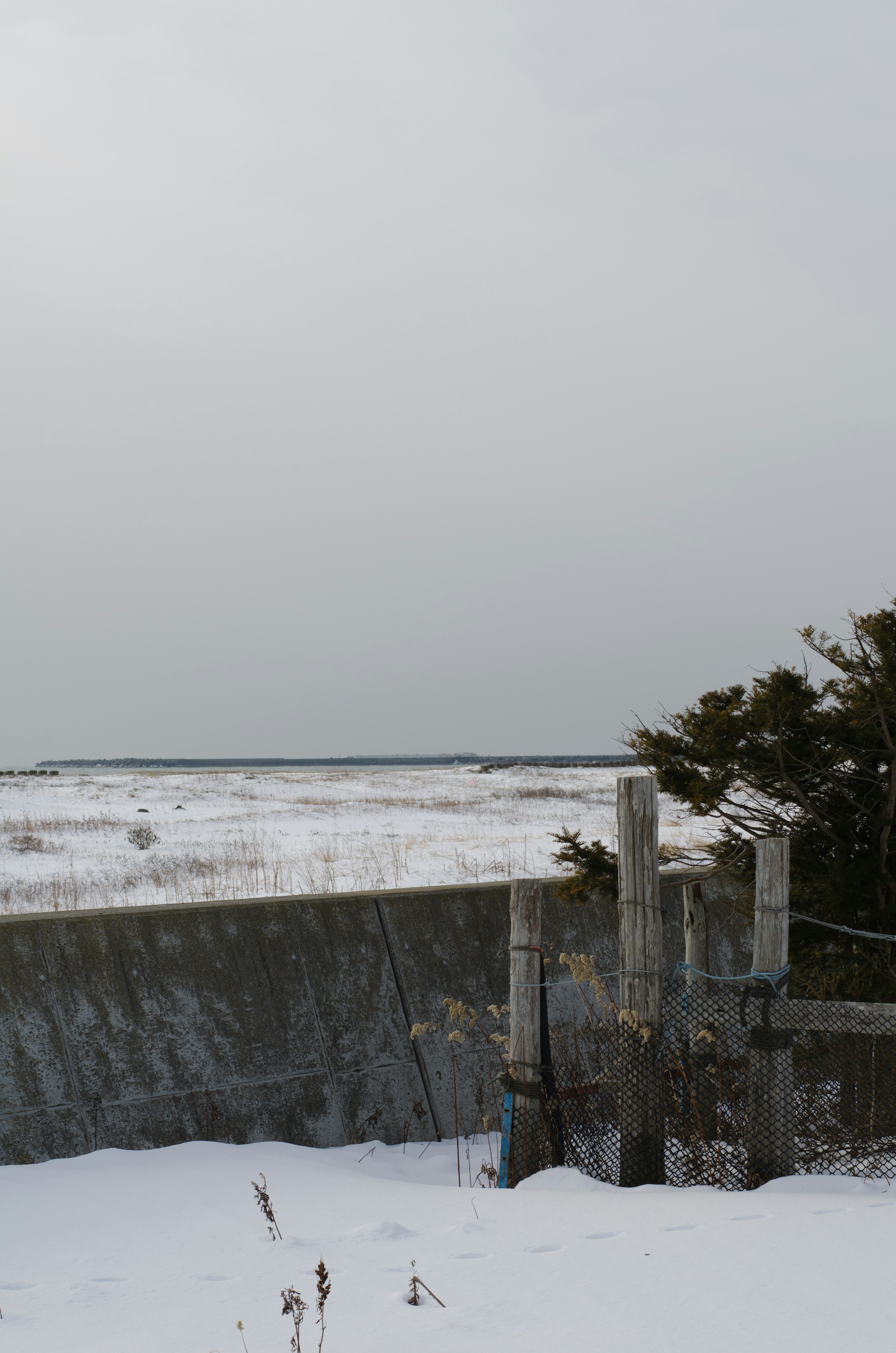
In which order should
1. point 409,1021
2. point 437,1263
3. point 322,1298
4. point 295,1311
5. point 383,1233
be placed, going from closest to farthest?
point 322,1298
point 295,1311
point 437,1263
point 383,1233
point 409,1021

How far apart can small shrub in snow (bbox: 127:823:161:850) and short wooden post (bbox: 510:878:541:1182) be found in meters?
12.7

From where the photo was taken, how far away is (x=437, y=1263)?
4.06 m

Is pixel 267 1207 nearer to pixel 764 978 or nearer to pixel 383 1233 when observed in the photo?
pixel 383 1233

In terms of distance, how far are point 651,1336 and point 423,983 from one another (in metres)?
3.99

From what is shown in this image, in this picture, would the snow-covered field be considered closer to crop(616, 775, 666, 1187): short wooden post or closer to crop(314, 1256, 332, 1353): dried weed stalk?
crop(616, 775, 666, 1187): short wooden post

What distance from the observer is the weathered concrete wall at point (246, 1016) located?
5.89 metres

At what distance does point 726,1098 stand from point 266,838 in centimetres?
1447

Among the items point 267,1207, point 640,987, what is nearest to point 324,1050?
point 267,1207

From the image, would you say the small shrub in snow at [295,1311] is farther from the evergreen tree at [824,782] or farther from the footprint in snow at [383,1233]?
the evergreen tree at [824,782]

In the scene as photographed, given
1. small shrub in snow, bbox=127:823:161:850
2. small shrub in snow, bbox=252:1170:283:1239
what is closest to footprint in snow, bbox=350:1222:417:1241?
small shrub in snow, bbox=252:1170:283:1239

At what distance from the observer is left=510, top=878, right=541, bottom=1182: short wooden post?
5652 millimetres

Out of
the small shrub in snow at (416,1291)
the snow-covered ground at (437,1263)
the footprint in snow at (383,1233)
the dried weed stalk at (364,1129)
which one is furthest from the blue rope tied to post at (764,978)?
the dried weed stalk at (364,1129)

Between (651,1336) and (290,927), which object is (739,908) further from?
(651,1336)

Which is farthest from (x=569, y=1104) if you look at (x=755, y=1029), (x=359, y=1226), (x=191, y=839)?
(x=191, y=839)
